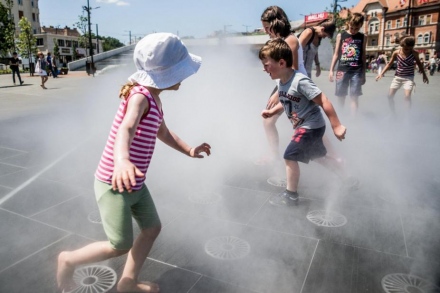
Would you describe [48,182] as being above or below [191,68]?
below

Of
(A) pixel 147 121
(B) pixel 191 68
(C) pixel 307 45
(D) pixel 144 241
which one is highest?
(C) pixel 307 45

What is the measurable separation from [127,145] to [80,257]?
25.6 inches

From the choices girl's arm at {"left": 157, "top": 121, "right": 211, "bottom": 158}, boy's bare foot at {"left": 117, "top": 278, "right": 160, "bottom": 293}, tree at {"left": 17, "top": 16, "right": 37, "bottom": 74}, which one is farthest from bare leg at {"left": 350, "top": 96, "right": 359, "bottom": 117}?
tree at {"left": 17, "top": 16, "right": 37, "bottom": 74}

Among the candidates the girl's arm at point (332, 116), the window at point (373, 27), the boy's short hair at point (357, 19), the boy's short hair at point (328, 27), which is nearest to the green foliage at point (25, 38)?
the boy's short hair at point (357, 19)

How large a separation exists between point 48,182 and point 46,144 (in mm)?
1764

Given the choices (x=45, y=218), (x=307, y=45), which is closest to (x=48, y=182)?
(x=45, y=218)

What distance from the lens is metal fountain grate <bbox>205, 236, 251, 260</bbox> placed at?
224 cm

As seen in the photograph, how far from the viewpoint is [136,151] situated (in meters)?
1.72

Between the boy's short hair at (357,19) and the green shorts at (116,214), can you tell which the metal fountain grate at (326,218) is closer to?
the green shorts at (116,214)

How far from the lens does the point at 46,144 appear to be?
5.08 meters

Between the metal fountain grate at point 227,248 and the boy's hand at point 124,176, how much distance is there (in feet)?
3.42

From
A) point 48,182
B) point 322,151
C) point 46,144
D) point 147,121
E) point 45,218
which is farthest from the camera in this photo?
point 46,144

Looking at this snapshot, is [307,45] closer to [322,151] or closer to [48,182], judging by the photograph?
[322,151]

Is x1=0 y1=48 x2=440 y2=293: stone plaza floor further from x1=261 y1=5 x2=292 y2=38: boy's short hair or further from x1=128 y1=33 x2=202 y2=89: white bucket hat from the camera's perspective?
x1=261 y1=5 x2=292 y2=38: boy's short hair
